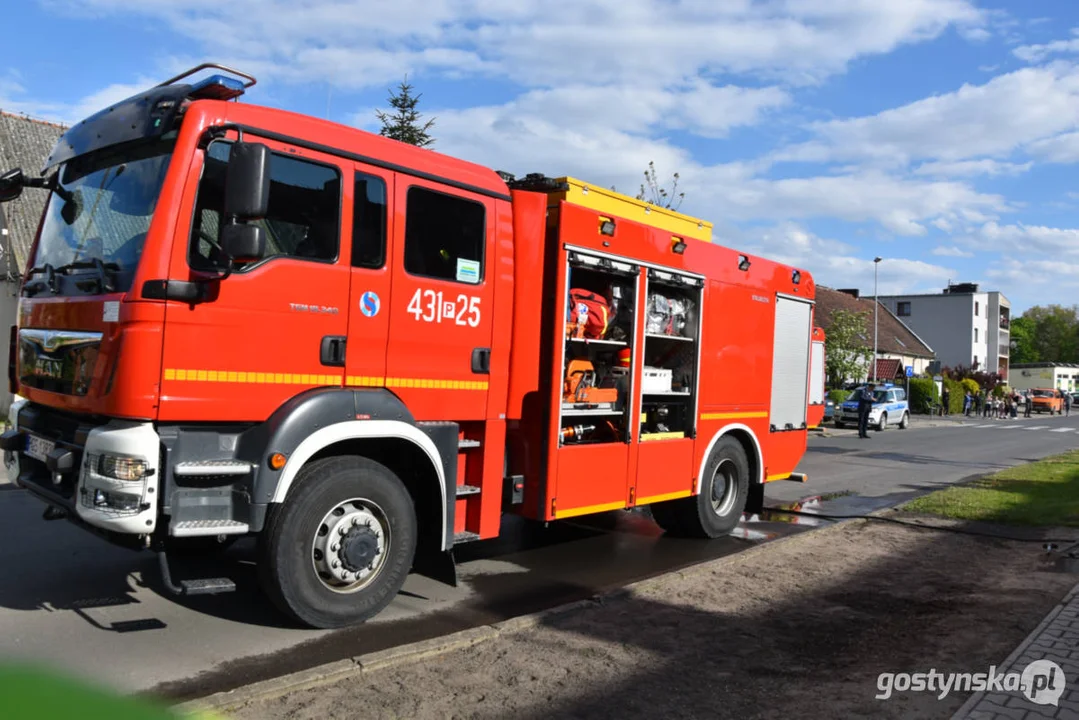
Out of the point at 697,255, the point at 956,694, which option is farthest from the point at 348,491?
the point at 697,255

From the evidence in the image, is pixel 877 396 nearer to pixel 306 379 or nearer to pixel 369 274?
pixel 369 274

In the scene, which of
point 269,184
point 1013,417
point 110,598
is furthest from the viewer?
point 1013,417

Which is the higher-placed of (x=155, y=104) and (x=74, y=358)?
(x=155, y=104)

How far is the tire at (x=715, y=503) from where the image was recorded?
8.46m

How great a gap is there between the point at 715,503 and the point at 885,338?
5257 cm

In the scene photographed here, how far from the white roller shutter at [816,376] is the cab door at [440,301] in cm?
553

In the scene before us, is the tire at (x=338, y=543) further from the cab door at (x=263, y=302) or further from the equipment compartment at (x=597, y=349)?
the equipment compartment at (x=597, y=349)

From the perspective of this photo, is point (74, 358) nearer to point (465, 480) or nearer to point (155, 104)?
point (155, 104)

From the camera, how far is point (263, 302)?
484cm

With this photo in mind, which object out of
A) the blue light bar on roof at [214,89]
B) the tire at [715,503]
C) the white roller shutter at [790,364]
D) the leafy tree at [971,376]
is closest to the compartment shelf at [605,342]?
the tire at [715,503]

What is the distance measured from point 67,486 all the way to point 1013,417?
56.7 m

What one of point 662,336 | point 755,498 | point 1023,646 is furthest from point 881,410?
point 1023,646

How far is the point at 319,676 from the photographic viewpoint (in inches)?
169

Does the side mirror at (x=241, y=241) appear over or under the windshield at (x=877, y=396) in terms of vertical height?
over
